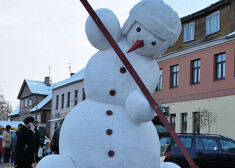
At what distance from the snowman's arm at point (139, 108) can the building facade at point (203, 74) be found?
699 inches

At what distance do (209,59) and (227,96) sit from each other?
2.73 meters

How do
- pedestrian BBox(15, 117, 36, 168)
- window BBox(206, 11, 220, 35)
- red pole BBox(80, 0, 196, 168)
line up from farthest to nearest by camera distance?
window BBox(206, 11, 220, 35), pedestrian BBox(15, 117, 36, 168), red pole BBox(80, 0, 196, 168)

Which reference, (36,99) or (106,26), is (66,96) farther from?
(106,26)

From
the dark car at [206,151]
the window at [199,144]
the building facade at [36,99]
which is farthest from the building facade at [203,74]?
the building facade at [36,99]

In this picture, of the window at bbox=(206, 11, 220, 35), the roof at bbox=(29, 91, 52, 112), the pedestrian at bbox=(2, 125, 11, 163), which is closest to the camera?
the pedestrian at bbox=(2, 125, 11, 163)

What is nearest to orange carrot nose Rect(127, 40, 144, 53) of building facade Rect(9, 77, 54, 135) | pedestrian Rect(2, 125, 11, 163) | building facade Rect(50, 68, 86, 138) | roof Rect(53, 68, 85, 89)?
pedestrian Rect(2, 125, 11, 163)

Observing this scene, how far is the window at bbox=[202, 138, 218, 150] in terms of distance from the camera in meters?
13.2

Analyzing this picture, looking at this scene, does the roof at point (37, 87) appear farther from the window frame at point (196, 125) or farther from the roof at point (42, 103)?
the window frame at point (196, 125)

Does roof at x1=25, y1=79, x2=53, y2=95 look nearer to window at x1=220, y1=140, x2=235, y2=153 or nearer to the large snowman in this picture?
window at x1=220, y1=140, x2=235, y2=153

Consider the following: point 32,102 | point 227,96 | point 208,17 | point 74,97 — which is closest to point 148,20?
point 227,96

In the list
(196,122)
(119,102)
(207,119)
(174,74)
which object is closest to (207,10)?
(174,74)

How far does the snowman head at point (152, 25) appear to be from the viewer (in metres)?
4.08

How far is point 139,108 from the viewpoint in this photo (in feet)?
12.8

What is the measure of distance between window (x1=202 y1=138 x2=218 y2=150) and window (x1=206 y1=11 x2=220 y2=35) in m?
12.5
